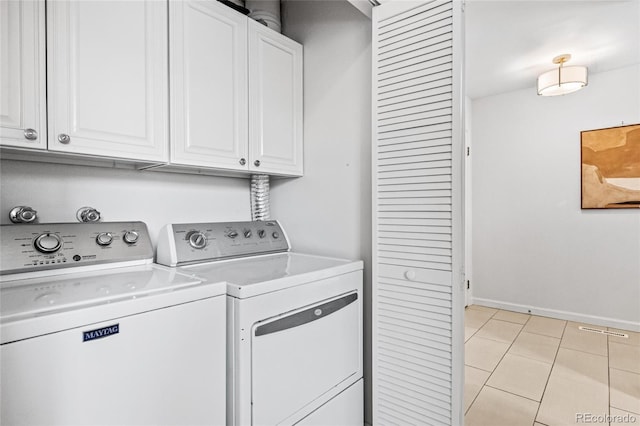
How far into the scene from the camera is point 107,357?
33.1 inches

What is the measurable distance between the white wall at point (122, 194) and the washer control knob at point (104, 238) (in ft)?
A: 0.53

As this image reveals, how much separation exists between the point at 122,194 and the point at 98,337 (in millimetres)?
915

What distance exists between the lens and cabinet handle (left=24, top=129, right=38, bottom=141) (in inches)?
41.8

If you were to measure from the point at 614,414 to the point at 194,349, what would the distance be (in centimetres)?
250

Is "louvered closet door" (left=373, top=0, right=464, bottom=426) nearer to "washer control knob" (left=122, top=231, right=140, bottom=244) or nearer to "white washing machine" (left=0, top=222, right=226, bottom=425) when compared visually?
"white washing machine" (left=0, top=222, right=226, bottom=425)

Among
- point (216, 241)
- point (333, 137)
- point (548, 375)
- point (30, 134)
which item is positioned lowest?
point (548, 375)

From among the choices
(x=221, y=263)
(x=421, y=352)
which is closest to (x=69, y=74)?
(x=221, y=263)

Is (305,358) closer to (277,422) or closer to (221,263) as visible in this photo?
(277,422)

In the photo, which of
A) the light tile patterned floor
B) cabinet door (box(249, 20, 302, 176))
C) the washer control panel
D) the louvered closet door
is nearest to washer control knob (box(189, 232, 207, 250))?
the washer control panel

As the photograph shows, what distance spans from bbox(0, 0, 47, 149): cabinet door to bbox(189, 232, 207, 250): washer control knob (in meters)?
0.65

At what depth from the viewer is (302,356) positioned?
1.32 m

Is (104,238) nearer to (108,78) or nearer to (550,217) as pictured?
(108,78)

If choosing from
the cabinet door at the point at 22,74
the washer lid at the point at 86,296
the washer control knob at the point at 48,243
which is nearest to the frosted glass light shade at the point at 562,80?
the washer lid at the point at 86,296

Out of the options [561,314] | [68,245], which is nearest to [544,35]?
[561,314]
